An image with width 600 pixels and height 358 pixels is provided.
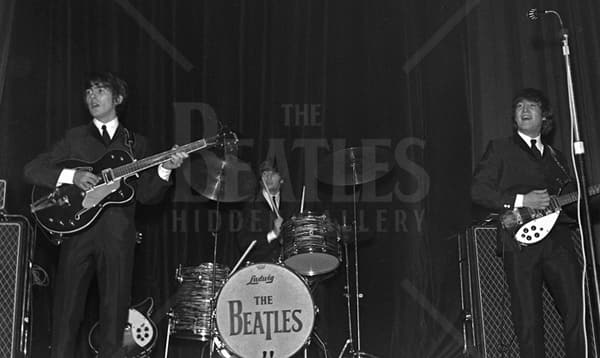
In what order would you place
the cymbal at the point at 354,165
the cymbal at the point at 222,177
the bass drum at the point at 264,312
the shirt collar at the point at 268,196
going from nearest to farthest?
the bass drum at the point at 264,312 → the cymbal at the point at 222,177 → the cymbal at the point at 354,165 → the shirt collar at the point at 268,196

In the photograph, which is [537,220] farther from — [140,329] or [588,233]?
[140,329]

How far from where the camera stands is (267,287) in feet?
16.5

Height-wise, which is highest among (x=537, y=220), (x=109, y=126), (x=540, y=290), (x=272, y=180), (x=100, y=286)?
(x=109, y=126)

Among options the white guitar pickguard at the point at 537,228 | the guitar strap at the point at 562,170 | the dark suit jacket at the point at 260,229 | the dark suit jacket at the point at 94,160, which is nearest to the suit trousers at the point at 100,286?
the dark suit jacket at the point at 94,160

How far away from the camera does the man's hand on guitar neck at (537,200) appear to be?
15.1 ft

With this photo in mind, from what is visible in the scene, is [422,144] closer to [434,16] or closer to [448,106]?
[448,106]

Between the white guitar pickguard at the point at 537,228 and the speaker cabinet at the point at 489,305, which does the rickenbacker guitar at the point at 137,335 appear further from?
the white guitar pickguard at the point at 537,228

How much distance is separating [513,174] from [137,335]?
2749 millimetres

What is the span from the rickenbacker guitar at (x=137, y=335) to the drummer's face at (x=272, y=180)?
126 centimetres

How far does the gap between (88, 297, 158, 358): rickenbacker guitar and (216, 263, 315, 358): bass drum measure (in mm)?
847

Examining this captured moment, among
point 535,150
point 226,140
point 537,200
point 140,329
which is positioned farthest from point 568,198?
point 140,329

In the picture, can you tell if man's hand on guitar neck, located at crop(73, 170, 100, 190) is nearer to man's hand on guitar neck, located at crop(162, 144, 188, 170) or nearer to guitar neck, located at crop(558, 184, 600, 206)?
man's hand on guitar neck, located at crop(162, 144, 188, 170)

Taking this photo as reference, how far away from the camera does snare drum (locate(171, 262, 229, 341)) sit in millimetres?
5395

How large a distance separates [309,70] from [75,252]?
263 centimetres
